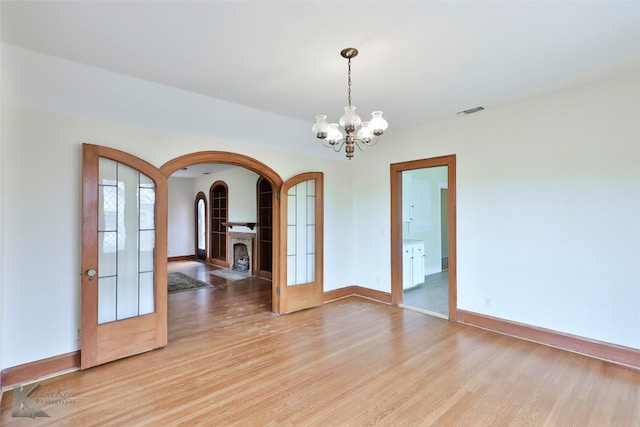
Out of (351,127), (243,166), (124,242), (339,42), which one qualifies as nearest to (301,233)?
(243,166)

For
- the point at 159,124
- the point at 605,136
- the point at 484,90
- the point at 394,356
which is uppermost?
the point at 484,90

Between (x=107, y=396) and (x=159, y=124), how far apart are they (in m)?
2.74

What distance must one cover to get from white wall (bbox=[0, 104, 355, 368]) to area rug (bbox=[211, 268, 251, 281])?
14.3 ft

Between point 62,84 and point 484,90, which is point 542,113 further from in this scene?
point 62,84

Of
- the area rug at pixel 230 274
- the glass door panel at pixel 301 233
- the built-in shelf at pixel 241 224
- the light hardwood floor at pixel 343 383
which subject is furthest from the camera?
the built-in shelf at pixel 241 224

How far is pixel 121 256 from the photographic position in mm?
3326

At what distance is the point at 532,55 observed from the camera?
106 inches

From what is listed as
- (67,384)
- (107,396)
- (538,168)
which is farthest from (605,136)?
(67,384)

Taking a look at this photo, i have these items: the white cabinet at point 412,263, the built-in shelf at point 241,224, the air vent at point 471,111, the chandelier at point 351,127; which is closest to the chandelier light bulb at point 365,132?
the chandelier at point 351,127

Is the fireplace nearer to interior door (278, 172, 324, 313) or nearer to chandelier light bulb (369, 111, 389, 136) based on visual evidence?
interior door (278, 172, 324, 313)

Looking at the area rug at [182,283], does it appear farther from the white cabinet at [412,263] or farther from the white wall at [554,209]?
the white wall at [554,209]

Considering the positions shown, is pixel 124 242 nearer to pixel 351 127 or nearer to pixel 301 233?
pixel 301 233

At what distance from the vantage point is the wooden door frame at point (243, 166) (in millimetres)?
3699

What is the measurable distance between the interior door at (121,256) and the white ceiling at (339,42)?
103 cm
